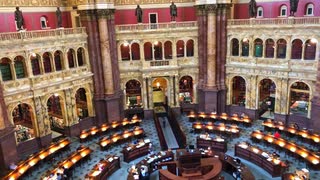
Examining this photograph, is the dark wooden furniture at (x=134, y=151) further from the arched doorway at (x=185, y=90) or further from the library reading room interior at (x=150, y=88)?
the arched doorway at (x=185, y=90)

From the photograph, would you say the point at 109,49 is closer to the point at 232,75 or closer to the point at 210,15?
the point at 210,15

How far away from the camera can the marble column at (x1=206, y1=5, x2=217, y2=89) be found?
3011cm

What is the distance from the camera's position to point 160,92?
128ft

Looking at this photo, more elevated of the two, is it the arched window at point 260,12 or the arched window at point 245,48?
the arched window at point 260,12

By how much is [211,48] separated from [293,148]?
13211 millimetres

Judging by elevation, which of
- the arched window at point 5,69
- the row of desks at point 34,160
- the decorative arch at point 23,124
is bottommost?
the row of desks at point 34,160

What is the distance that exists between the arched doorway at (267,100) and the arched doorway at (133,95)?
1389 centimetres

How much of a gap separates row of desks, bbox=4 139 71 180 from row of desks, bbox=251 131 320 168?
16.6 m

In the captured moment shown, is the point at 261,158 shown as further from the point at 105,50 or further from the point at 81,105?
the point at 81,105

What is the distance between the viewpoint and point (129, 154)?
77.6ft

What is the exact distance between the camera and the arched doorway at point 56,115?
30562mm

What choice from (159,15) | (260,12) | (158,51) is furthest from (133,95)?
(260,12)

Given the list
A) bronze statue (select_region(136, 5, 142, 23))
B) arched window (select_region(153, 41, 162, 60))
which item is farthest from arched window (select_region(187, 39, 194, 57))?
bronze statue (select_region(136, 5, 142, 23))

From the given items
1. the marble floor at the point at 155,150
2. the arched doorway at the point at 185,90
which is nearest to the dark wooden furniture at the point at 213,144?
the marble floor at the point at 155,150
